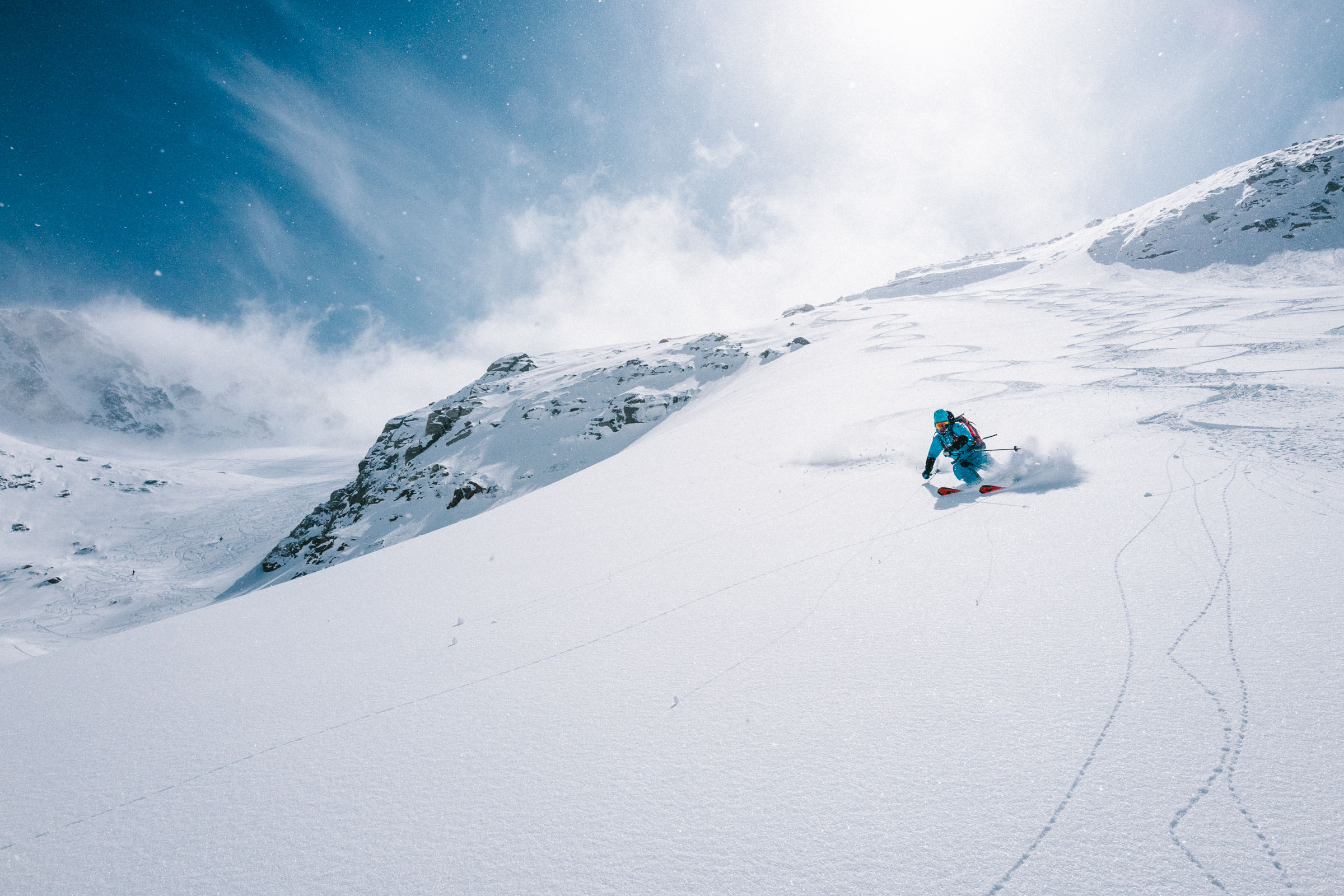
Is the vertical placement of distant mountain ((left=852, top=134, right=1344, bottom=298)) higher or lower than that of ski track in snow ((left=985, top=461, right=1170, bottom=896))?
higher

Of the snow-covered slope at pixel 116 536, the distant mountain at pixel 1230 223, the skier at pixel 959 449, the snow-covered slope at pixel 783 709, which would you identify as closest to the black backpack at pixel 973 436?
the skier at pixel 959 449

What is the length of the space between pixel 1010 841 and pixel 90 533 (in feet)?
352

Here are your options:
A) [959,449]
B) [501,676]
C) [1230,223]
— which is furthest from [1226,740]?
[1230,223]

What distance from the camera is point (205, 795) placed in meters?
2.27

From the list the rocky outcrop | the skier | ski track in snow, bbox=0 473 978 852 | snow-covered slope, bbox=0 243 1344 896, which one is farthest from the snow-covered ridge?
the rocky outcrop

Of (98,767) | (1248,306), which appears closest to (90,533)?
(98,767)

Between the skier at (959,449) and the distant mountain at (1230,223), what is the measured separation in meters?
66.6

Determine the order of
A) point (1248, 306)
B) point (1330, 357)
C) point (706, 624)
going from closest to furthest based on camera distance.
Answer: point (706, 624)
point (1330, 357)
point (1248, 306)

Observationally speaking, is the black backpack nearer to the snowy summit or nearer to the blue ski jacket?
the blue ski jacket

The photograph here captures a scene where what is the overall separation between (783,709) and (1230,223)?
275ft

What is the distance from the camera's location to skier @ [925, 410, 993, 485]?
18.8 feet

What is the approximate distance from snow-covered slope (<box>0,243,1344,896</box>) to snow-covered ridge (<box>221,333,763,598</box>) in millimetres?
25837

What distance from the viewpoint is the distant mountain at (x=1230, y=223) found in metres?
48.5

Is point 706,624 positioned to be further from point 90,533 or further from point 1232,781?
point 90,533
